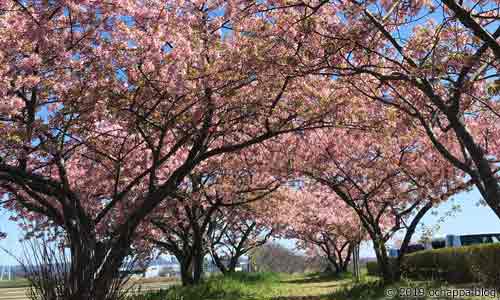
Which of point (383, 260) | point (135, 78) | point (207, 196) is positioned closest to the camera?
point (135, 78)

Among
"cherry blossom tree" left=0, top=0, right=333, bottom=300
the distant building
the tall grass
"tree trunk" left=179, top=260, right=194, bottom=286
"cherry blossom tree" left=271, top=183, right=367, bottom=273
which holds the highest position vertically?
"cherry blossom tree" left=0, top=0, right=333, bottom=300

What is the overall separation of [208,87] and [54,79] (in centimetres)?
245

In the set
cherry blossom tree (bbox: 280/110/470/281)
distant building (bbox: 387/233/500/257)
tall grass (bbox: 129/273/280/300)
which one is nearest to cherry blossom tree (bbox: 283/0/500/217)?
cherry blossom tree (bbox: 280/110/470/281)

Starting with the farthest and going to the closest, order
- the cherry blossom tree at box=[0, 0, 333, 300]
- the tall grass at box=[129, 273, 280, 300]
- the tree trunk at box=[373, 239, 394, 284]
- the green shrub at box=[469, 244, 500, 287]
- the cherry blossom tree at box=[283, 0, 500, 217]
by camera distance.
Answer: the tree trunk at box=[373, 239, 394, 284], the tall grass at box=[129, 273, 280, 300], the green shrub at box=[469, 244, 500, 287], the cherry blossom tree at box=[0, 0, 333, 300], the cherry blossom tree at box=[283, 0, 500, 217]

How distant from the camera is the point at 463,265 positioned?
15.1 m

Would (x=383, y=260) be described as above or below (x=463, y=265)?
above

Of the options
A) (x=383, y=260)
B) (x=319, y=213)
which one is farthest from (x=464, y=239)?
(x=383, y=260)

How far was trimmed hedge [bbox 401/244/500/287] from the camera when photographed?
11984 mm

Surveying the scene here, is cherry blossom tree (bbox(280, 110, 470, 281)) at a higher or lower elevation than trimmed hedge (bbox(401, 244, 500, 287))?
higher

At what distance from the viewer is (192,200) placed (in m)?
12.5

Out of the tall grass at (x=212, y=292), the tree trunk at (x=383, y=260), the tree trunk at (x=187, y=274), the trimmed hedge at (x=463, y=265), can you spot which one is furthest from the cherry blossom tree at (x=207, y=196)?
the trimmed hedge at (x=463, y=265)

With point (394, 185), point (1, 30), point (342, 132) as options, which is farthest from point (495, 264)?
point (1, 30)

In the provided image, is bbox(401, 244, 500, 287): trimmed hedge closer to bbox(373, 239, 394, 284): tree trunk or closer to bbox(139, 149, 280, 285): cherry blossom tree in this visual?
bbox(373, 239, 394, 284): tree trunk

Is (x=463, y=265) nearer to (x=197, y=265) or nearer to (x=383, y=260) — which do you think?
(x=383, y=260)
